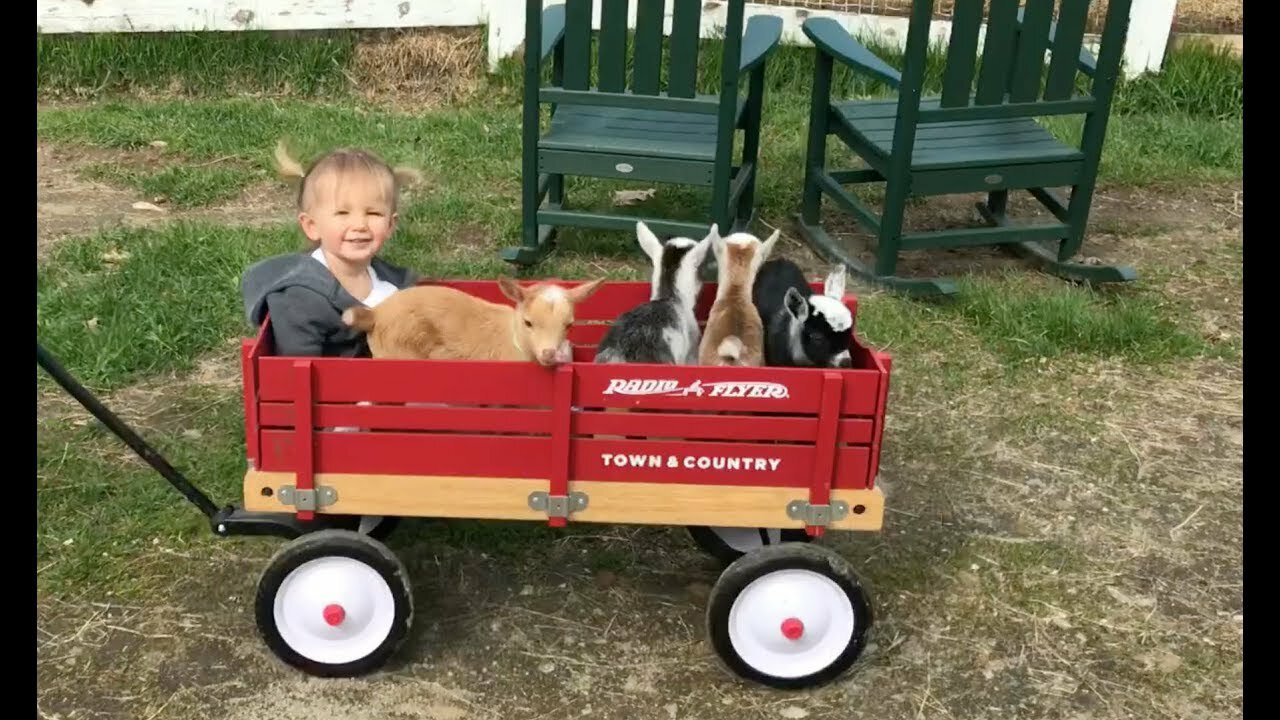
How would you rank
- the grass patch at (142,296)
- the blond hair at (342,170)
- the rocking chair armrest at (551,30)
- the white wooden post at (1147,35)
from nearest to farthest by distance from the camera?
the blond hair at (342,170)
the grass patch at (142,296)
the rocking chair armrest at (551,30)
the white wooden post at (1147,35)

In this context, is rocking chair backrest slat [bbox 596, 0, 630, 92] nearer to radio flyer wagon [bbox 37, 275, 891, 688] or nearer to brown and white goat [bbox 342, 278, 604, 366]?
brown and white goat [bbox 342, 278, 604, 366]

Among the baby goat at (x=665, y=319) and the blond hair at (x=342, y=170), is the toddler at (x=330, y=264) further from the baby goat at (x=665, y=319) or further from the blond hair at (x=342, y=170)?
the baby goat at (x=665, y=319)

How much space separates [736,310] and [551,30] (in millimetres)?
2703

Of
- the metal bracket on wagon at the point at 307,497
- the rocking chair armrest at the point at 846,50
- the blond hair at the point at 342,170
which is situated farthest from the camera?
the rocking chair armrest at the point at 846,50

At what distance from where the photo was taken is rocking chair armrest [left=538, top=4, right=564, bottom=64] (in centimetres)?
502

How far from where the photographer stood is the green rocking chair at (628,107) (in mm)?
4910

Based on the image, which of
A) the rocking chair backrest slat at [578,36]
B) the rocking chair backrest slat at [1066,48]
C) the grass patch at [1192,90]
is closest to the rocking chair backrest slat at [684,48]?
the rocking chair backrest slat at [578,36]

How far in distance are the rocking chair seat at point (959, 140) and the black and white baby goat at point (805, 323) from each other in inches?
82.0

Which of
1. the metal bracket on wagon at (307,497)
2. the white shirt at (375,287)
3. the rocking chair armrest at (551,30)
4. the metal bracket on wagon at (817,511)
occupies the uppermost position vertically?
the rocking chair armrest at (551,30)

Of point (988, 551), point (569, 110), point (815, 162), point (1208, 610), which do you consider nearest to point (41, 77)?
point (569, 110)

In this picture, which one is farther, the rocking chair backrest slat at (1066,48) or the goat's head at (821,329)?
the rocking chair backrest slat at (1066,48)

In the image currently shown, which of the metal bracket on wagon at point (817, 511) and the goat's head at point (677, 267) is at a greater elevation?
the goat's head at point (677, 267)

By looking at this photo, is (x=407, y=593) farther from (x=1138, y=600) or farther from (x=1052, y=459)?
(x=1052, y=459)

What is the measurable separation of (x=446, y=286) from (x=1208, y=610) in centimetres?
219
